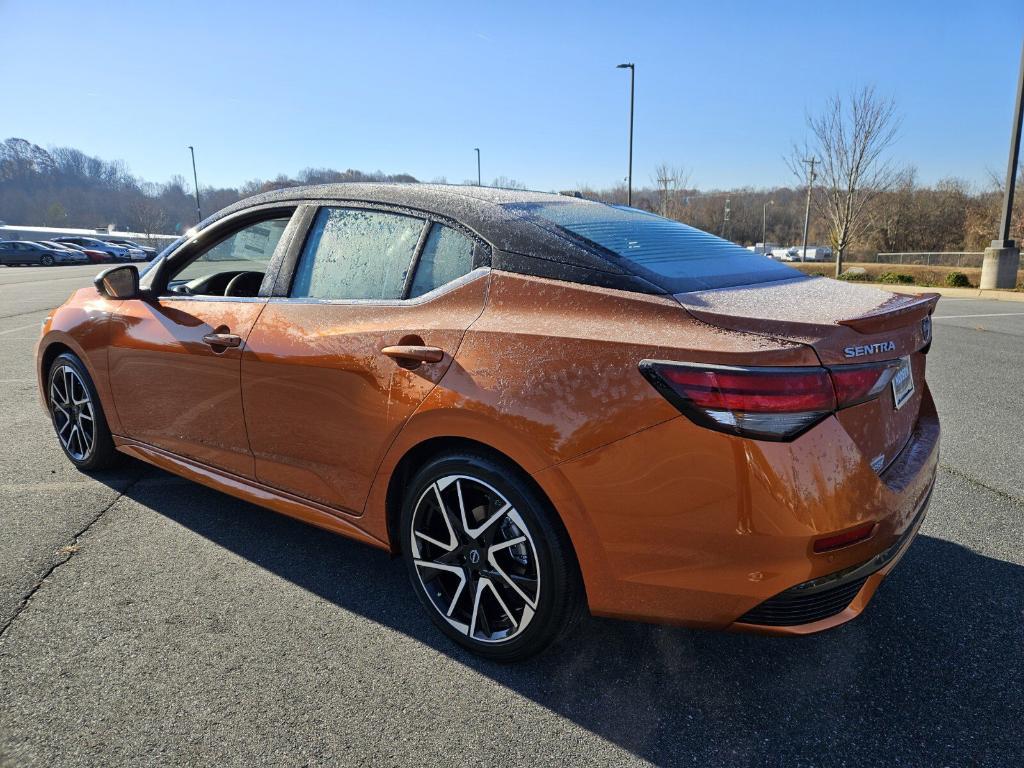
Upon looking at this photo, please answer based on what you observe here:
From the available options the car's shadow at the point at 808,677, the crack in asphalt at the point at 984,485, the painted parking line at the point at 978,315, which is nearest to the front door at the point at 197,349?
the car's shadow at the point at 808,677

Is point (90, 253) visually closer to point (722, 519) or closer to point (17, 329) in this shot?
point (17, 329)

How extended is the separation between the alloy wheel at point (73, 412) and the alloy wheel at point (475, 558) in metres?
2.59

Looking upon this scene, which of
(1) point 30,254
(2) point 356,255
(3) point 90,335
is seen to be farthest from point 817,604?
(1) point 30,254

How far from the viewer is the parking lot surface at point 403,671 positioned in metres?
1.96

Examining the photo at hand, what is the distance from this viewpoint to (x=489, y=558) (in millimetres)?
2301

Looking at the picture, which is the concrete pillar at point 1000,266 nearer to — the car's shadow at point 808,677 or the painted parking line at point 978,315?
the painted parking line at point 978,315

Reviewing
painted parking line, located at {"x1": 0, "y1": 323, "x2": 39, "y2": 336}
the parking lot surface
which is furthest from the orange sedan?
painted parking line, located at {"x1": 0, "y1": 323, "x2": 39, "y2": 336}

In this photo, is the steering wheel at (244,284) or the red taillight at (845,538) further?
the steering wheel at (244,284)

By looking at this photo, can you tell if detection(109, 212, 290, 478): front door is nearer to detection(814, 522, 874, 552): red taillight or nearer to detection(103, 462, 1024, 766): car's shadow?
detection(103, 462, 1024, 766): car's shadow

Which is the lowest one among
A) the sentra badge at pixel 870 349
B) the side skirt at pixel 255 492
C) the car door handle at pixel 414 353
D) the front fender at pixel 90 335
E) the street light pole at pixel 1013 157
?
the side skirt at pixel 255 492

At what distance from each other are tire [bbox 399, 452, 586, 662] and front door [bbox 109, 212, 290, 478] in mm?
1043

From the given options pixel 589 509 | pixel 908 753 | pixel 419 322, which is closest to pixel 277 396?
pixel 419 322

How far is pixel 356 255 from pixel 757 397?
1687mm

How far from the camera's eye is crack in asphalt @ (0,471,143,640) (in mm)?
2638
